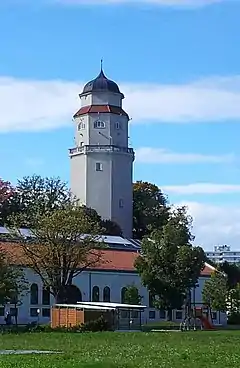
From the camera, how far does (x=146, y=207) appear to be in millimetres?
131000

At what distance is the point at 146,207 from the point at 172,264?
52933 mm

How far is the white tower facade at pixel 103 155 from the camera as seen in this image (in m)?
123

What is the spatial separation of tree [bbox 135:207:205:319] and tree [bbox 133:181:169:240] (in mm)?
46424

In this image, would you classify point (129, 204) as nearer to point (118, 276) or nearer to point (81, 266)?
point (118, 276)

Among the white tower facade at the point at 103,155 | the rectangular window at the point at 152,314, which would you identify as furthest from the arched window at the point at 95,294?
the white tower facade at the point at 103,155

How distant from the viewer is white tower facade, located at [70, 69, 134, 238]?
405 feet

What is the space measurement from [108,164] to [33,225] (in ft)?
149

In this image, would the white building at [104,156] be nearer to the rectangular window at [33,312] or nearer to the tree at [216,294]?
→ the tree at [216,294]

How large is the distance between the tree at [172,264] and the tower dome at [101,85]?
1990 inches

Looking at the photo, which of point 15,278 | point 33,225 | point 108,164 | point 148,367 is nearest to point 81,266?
point 33,225

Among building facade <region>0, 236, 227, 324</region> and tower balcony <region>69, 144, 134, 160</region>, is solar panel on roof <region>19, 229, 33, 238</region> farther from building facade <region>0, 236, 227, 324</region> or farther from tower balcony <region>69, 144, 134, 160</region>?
tower balcony <region>69, 144, 134, 160</region>

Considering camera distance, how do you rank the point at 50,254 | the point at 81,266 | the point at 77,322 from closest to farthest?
the point at 77,322, the point at 50,254, the point at 81,266

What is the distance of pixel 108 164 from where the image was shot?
124125 millimetres

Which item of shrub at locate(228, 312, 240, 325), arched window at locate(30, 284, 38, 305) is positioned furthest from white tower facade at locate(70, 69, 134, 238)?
arched window at locate(30, 284, 38, 305)
